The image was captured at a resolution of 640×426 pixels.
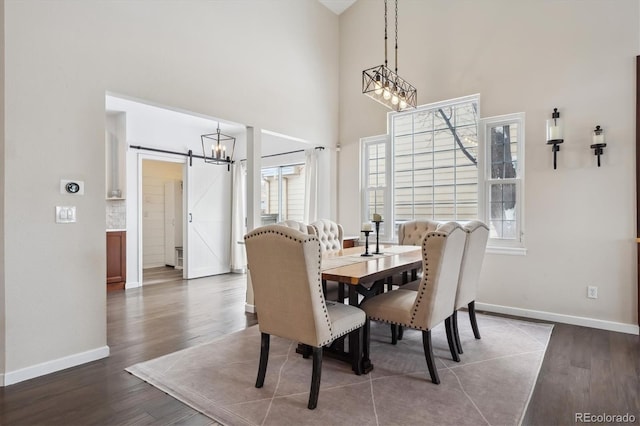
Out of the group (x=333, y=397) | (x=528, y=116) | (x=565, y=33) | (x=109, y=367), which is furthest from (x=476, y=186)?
(x=109, y=367)

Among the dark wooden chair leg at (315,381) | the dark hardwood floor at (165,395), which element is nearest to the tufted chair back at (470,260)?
the dark hardwood floor at (165,395)

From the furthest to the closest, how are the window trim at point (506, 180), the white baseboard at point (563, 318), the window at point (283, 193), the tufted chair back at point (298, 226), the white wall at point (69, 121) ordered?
the window at point (283, 193) → the window trim at point (506, 180) → the tufted chair back at point (298, 226) → the white baseboard at point (563, 318) → the white wall at point (69, 121)

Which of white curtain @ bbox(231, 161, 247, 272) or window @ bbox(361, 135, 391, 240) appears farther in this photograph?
white curtain @ bbox(231, 161, 247, 272)

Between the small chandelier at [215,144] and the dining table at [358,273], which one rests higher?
the small chandelier at [215,144]

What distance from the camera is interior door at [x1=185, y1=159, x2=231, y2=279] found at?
6.32 meters

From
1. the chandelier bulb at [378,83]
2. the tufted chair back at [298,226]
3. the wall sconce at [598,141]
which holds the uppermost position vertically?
the chandelier bulb at [378,83]

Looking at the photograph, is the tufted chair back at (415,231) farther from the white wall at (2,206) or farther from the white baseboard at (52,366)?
the white wall at (2,206)

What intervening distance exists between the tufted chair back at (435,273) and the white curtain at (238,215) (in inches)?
194

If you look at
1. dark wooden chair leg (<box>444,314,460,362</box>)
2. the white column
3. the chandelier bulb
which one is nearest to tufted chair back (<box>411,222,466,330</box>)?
dark wooden chair leg (<box>444,314,460,362</box>)

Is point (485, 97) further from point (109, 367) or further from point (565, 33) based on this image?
point (109, 367)

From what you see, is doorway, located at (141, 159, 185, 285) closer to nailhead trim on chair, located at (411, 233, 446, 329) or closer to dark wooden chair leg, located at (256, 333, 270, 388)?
dark wooden chair leg, located at (256, 333, 270, 388)

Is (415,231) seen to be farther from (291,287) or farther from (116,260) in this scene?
(116,260)

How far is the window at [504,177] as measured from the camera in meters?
3.94

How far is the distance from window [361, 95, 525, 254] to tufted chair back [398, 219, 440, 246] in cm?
37
